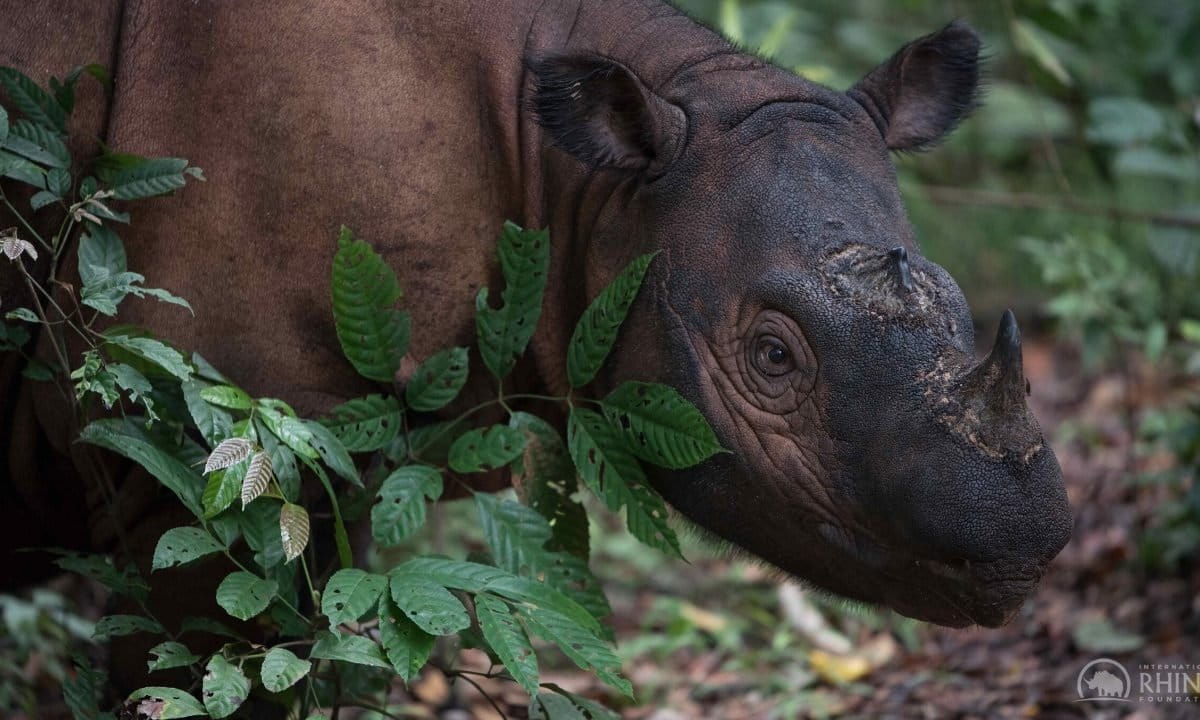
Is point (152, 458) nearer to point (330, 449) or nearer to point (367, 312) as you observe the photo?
point (330, 449)

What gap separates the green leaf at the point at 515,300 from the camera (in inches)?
156

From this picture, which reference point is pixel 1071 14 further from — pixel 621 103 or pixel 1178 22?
pixel 621 103

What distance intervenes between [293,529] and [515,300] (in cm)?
97

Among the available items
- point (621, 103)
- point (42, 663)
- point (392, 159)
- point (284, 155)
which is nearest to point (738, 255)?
point (621, 103)

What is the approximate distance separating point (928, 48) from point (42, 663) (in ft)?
13.9

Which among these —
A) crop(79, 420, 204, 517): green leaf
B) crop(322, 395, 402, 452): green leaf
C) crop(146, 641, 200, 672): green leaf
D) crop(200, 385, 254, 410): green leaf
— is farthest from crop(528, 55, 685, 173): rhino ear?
crop(146, 641, 200, 672): green leaf

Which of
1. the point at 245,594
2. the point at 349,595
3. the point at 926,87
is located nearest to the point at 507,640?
the point at 349,595

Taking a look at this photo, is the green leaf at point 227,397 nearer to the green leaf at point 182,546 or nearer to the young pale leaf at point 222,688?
the green leaf at point 182,546

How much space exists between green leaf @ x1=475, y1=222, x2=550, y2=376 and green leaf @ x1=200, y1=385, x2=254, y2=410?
0.77 meters

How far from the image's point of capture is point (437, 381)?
13.0ft

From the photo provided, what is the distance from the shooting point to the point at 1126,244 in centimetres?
1023

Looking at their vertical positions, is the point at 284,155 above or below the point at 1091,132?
above

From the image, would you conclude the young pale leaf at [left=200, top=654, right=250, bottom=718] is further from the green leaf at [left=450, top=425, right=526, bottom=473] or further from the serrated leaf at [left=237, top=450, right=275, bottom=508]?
the green leaf at [left=450, top=425, right=526, bottom=473]

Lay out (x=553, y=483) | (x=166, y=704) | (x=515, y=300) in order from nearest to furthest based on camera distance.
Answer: (x=166, y=704), (x=515, y=300), (x=553, y=483)
